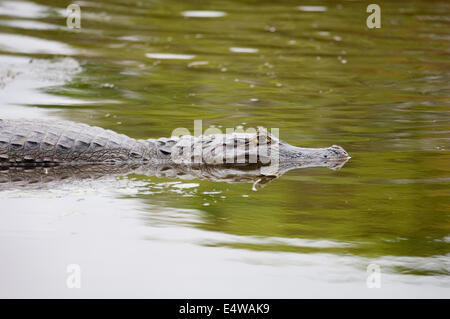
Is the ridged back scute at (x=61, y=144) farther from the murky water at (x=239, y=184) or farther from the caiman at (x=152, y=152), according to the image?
the murky water at (x=239, y=184)

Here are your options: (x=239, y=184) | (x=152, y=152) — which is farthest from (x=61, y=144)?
(x=239, y=184)

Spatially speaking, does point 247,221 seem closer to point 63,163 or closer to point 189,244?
point 189,244

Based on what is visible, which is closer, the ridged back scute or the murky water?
the murky water

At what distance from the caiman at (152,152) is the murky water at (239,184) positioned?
36 cm

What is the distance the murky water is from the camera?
484 cm

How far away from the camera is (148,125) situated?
29.6ft

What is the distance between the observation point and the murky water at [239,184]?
15.9 ft

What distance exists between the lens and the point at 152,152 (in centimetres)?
779

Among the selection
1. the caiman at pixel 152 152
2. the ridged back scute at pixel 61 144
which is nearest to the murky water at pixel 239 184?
the caiman at pixel 152 152

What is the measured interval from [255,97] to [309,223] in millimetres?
5155

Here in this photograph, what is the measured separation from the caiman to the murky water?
356mm

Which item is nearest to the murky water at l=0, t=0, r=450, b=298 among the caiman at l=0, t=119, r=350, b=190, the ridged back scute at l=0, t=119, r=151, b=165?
the caiman at l=0, t=119, r=350, b=190

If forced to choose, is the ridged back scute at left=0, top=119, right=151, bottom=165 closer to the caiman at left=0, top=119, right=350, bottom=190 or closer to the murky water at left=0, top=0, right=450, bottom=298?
the caiman at left=0, top=119, right=350, bottom=190

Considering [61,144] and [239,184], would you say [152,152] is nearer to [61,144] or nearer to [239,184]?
[61,144]
